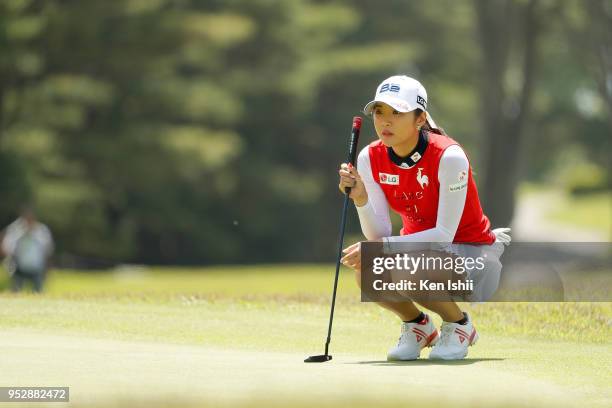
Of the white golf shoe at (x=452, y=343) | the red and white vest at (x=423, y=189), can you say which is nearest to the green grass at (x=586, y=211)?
the red and white vest at (x=423, y=189)

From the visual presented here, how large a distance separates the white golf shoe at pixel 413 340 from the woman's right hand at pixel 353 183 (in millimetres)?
781

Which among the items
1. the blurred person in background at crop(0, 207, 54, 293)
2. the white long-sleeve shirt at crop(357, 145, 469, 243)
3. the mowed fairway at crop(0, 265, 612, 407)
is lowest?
the blurred person in background at crop(0, 207, 54, 293)

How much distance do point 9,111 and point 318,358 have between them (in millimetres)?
29750

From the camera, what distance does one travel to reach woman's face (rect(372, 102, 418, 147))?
737 cm

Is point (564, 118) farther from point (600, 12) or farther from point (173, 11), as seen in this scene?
point (600, 12)

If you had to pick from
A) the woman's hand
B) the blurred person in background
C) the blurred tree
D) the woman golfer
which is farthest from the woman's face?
the blurred tree

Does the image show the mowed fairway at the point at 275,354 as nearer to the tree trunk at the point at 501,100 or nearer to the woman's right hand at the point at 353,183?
the woman's right hand at the point at 353,183

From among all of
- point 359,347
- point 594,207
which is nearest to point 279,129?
point 594,207

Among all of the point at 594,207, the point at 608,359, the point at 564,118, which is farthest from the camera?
the point at 594,207

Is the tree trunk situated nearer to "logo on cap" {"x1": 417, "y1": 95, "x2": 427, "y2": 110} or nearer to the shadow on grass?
"logo on cap" {"x1": 417, "y1": 95, "x2": 427, "y2": 110}

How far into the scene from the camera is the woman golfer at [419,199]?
732 centimetres

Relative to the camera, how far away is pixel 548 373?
6820mm

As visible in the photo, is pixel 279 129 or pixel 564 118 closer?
pixel 279 129

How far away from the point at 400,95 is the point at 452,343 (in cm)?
146
